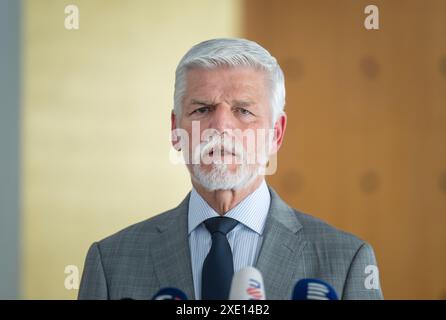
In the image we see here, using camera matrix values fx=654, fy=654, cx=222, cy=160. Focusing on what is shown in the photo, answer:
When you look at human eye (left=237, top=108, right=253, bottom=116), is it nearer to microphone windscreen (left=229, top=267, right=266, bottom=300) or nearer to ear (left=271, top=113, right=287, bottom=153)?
ear (left=271, top=113, right=287, bottom=153)

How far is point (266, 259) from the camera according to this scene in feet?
4.03

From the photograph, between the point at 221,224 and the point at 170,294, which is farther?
the point at 221,224

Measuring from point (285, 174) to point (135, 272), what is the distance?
0.68 m

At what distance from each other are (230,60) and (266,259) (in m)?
0.39

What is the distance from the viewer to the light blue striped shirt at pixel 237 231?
125 cm

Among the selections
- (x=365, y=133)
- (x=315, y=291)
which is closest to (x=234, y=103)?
(x=315, y=291)

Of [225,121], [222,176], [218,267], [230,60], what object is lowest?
[218,267]

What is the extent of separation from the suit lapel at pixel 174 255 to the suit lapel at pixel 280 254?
0.14 metres

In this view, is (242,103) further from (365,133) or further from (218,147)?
(365,133)

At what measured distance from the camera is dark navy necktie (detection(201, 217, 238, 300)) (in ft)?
3.91

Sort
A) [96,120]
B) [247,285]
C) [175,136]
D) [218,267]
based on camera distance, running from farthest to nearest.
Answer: [96,120] → [175,136] → [218,267] → [247,285]

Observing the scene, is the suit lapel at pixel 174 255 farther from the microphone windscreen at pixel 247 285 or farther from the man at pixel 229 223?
the microphone windscreen at pixel 247 285

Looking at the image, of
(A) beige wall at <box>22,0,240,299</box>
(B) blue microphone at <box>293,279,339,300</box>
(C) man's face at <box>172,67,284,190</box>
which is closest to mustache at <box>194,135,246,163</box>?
(C) man's face at <box>172,67,284,190</box>
